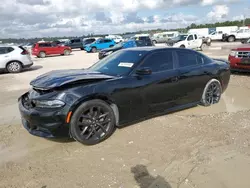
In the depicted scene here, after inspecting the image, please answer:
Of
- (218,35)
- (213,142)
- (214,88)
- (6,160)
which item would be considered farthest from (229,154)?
(218,35)

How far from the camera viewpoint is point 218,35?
41406mm

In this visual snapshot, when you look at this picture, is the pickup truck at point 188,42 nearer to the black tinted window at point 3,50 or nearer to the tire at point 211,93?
the black tinted window at point 3,50

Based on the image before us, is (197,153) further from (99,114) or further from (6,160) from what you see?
(6,160)

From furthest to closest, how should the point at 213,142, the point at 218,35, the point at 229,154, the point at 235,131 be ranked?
the point at 218,35, the point at 235,131, the point at 213,142, the point at 229,154

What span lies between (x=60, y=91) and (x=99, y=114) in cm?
74

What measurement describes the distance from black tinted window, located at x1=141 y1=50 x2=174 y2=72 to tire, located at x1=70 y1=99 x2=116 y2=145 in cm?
121

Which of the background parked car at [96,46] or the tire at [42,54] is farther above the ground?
the background parked car at [96,46]

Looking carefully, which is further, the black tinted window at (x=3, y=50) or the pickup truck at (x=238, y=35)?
the pickup truck at (x=238, y=35)

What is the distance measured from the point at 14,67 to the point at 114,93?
11.4m

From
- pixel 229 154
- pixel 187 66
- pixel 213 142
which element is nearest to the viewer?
pixel 229 154

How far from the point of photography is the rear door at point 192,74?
527 centimetres

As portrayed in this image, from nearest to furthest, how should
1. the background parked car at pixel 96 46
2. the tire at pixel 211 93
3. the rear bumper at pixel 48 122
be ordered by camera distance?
the rear bumper at pixel 48 122 → the tire at pixel 211 93 → the background parked car at pixel 96 46

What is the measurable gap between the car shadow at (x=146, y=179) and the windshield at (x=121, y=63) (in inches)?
71.4

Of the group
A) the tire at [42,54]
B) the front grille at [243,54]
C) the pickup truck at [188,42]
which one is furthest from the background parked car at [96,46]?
the front grille at [243,54]
